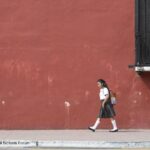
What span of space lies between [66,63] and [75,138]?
10.9ft

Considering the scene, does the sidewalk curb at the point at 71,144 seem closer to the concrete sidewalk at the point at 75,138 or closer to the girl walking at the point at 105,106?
the concrete sidewalk at the point at 75,138

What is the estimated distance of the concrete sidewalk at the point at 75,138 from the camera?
43.2 feet

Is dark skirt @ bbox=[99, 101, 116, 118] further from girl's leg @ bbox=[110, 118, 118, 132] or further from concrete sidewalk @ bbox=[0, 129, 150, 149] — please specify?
concrete sidewalk @ bbox=[0, 129, 150, 149]

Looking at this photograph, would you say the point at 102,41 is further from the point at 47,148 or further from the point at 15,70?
the point at 47,148

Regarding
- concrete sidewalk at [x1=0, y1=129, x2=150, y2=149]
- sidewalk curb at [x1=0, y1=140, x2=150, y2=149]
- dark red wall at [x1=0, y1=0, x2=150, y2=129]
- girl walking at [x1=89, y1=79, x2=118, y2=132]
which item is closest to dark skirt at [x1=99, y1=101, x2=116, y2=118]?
girl walking at [x1=89, y1=79, x2=118, y2=132]

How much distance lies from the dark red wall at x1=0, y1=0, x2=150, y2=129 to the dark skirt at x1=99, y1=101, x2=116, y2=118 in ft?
2.81

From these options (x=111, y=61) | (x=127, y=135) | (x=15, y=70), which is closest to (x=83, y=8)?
(x=111, y=61)

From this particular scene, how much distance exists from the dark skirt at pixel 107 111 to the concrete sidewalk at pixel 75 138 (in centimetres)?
51

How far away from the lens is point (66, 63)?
672 inches

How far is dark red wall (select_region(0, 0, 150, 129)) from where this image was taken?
55.5 feet

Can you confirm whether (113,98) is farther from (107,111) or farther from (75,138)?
(75,138)

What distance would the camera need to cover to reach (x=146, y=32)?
1675 centimetres

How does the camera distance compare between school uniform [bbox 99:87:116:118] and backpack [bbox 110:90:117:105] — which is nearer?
school uniform [bbox 99:87:116:118]

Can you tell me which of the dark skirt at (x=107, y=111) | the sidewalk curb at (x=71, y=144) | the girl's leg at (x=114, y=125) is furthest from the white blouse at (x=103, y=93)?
the sidewalk curb at (x=71, y=144)
